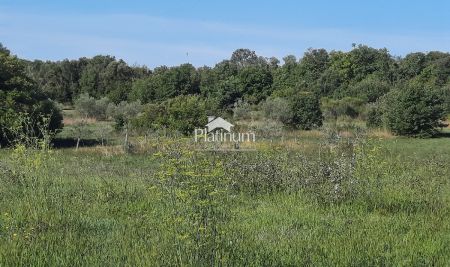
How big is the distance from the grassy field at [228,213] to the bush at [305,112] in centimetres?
2915

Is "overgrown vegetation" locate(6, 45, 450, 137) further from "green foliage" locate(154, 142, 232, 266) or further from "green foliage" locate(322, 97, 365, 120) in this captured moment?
"green foliage" locate(154, 142, 232, 266)

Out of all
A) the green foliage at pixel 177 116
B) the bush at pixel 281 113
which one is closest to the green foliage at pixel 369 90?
the bush at pixel 281 113

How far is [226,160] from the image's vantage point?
10539 mm

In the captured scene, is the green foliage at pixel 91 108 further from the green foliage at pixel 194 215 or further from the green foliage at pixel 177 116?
the green foliage at pixel 194 215

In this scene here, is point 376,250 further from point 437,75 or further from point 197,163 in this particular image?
point 437,75

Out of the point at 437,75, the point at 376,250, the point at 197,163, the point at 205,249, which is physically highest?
the point at 437,75

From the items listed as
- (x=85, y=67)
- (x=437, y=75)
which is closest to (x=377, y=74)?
(x=437, y=75)

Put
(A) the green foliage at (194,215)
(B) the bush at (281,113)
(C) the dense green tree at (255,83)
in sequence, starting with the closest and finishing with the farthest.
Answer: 1. (A) the green foliage at (194,215)
2. (B) the bush at (281,113)
3. (C) the dense green tree at (255,83)

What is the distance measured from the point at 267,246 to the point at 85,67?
69602mm

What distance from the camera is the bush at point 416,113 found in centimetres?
3416

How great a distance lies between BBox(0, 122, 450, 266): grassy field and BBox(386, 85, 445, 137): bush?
25006mm

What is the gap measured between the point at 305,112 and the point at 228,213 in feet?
114

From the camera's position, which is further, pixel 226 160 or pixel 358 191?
pixel 226 160

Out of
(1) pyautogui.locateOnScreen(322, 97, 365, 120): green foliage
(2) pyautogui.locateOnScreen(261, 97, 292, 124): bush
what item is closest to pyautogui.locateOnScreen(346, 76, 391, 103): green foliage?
(1) pyautogui.locateOnScreen(322, 97, 365, 120): green foliage
